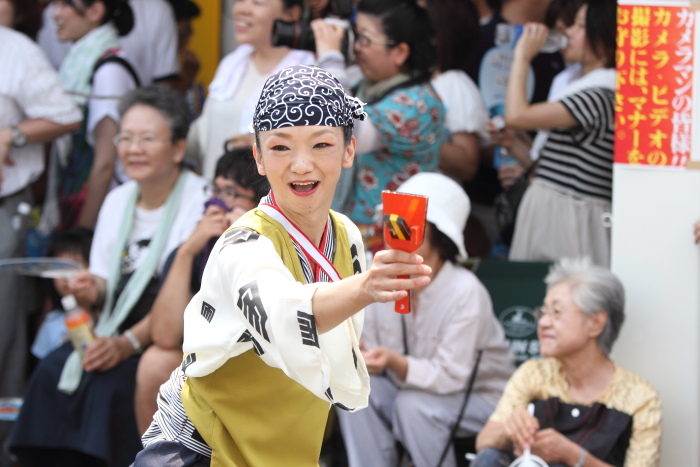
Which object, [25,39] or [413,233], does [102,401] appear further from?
[413,233]

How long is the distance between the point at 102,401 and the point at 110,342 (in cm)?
26

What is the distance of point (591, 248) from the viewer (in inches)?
179

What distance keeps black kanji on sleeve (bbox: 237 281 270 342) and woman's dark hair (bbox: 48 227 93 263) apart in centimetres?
308

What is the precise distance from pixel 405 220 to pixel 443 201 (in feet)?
7.62

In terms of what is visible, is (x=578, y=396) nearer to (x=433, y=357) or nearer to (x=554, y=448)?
(x=554, y=448)

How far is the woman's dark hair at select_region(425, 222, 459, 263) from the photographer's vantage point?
4.27 meters

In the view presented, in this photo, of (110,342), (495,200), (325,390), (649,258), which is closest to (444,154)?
(495,200)

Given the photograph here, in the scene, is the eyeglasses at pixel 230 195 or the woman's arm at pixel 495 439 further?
the eyeglasses at pixel 230 195

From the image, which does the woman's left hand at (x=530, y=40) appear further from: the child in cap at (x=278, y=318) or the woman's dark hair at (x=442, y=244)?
the child in cap at (x=278, y=318)

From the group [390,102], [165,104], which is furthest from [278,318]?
[165,104]

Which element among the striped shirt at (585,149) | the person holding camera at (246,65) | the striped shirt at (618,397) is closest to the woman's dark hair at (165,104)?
the person holding camera at (246,65)

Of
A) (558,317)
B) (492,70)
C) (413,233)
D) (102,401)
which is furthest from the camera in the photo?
(492,70)

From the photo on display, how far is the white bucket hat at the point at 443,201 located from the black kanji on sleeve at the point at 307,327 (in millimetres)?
2108

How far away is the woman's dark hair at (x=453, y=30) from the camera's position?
5039mm
